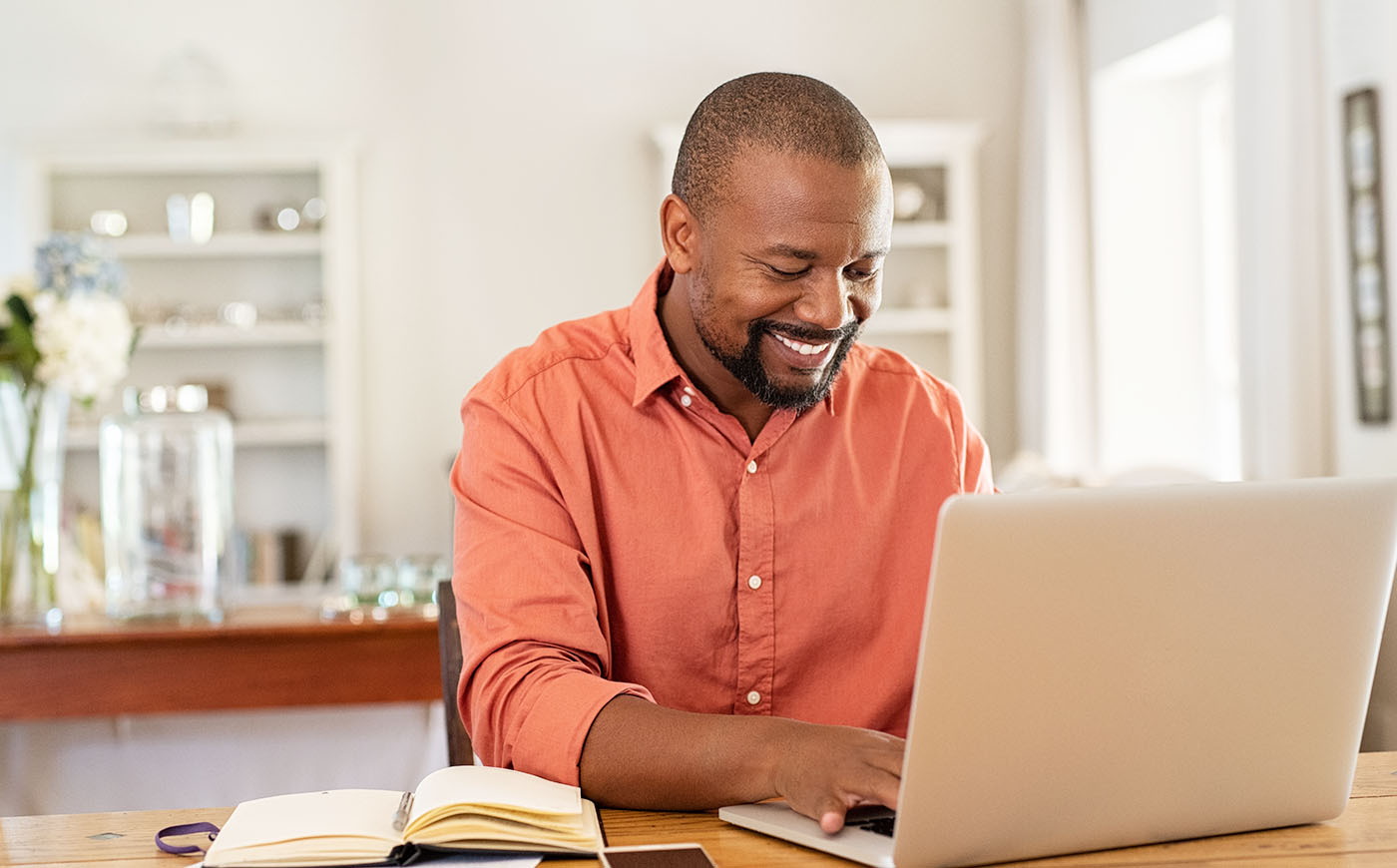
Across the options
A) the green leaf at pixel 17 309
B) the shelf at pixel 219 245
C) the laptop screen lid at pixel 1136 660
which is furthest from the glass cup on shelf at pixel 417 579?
the shelf at pixel 219 245

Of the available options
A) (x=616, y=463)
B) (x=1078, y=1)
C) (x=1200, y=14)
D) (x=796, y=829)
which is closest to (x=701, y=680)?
(x=616, y=463)

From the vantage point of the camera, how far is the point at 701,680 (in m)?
A: 1.44

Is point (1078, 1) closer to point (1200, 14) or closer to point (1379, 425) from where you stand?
point (1200, 14)

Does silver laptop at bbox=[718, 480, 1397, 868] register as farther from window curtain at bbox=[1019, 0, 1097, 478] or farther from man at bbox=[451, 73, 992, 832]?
window curtain at bbox=[1019, 0, 1097, 478]

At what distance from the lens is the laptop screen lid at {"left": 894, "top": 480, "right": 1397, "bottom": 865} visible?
92cm

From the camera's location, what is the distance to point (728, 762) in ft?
3.74

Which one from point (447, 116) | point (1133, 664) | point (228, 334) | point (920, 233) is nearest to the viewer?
point (1133, 664)

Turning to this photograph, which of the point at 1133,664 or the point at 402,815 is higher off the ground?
the point at 1133,664

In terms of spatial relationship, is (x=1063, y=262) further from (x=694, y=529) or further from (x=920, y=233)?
(x=694, y=529)

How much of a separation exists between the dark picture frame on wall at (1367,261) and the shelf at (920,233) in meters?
1.94

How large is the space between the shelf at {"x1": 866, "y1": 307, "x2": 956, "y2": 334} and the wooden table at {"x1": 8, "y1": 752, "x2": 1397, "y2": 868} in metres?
3.87

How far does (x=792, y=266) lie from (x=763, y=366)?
11cm

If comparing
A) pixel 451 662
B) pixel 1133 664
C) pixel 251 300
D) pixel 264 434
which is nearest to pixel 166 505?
pixel 451 662

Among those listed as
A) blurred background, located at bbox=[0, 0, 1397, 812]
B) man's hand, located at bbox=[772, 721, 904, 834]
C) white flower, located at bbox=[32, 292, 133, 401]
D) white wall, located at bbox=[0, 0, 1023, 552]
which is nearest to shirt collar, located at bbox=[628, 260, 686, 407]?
man's hand, located at bbox=[772, 721, 904, 834]
